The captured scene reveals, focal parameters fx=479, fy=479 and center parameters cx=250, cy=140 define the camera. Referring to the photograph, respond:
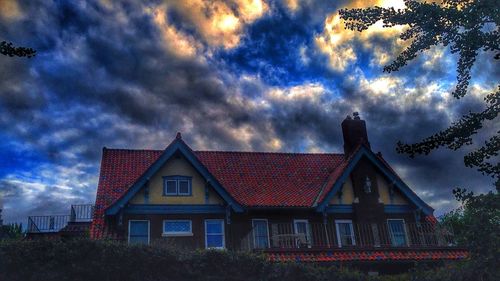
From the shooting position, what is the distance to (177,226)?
26.3 metres

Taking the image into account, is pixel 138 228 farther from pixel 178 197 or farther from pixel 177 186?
pixel 177 186

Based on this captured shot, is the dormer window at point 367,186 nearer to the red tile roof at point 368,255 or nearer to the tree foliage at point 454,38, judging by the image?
the red tile roof at point 368,255

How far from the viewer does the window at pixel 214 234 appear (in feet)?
86.7

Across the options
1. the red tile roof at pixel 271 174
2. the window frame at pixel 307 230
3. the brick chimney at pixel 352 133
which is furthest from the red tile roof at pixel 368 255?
the brick chimney at pixel 352 133

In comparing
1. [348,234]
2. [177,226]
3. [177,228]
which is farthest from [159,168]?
[348,234]

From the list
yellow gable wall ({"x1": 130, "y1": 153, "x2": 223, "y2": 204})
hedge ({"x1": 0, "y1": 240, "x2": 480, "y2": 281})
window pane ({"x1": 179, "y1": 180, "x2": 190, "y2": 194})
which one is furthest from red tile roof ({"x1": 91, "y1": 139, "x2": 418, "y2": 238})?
hedge ({"x1": 0, "y1": 240, "x2": 480, "y2": 281})

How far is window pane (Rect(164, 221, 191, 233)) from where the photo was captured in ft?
86.0

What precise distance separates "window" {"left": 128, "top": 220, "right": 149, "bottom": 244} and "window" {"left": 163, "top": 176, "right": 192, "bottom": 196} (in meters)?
2.09

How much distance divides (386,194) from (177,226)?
12816 mm

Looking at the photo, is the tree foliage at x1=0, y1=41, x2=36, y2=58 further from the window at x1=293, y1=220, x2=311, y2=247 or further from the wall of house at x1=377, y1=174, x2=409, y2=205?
the wall of house at x1=377, y1=174, x2=409, y2=205

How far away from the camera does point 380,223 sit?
93.6ft

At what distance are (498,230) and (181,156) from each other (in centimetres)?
1703

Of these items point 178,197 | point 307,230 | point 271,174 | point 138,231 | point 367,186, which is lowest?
point 307,230

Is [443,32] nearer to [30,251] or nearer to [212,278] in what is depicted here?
[212,278]
